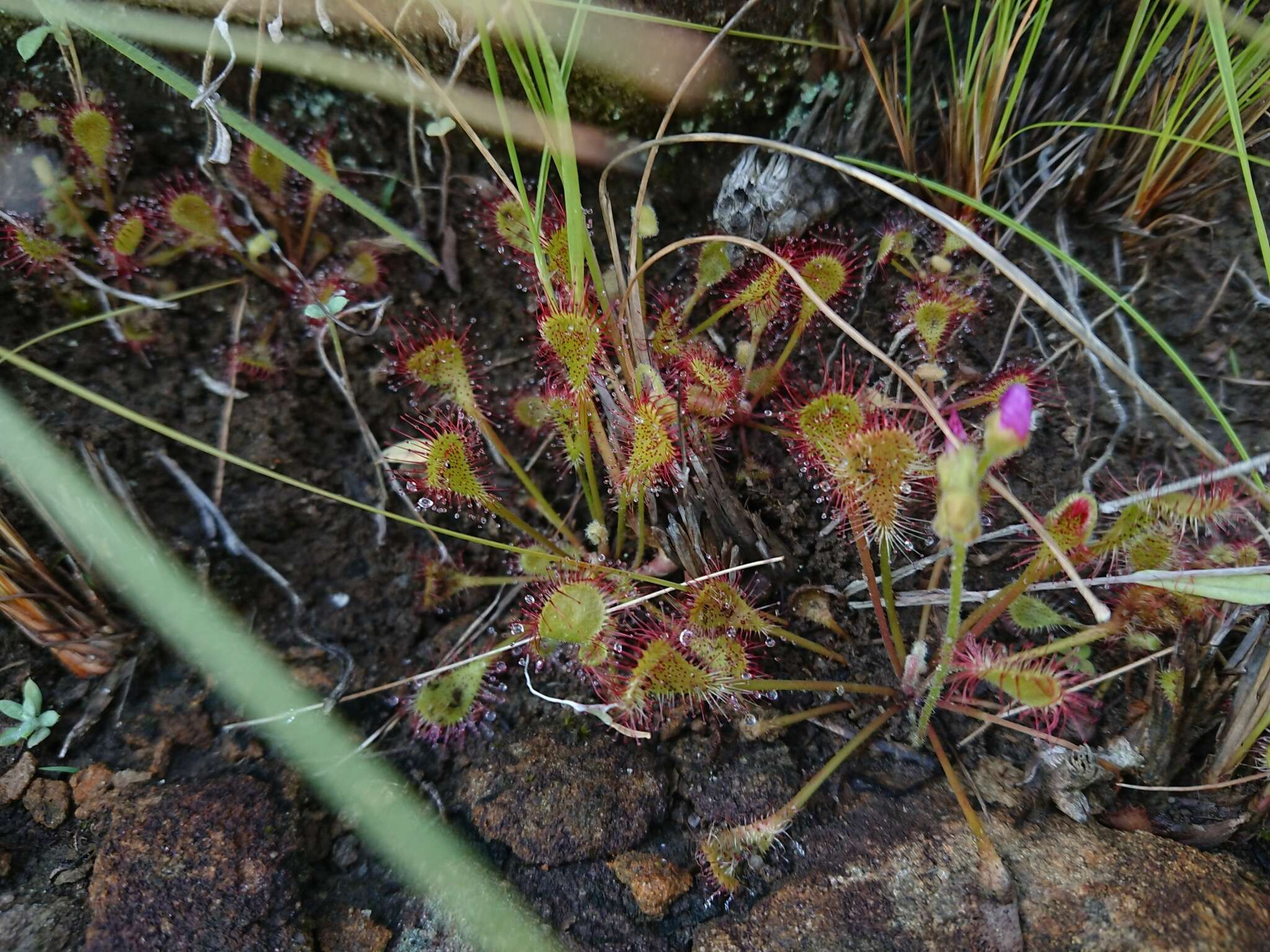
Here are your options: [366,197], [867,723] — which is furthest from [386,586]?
[867,723]

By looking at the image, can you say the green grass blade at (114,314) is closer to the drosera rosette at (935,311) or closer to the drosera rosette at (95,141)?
the drosera rosette at (95,141)

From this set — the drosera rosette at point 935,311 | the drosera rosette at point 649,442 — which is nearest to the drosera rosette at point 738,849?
the drosera rosette at point 649,442

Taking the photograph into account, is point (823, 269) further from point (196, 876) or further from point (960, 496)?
point (196, 876)

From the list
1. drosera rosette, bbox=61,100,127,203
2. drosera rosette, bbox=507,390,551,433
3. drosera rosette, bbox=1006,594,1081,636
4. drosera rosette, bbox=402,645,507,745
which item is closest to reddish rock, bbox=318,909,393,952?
drosera rosette, bbox=402,645,507,745

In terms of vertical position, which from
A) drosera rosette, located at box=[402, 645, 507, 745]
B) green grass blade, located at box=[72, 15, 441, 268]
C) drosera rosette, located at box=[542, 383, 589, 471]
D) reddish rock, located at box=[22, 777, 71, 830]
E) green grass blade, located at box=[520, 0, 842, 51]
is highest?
green grass blade, located at box=[520, 0, 842, 51]

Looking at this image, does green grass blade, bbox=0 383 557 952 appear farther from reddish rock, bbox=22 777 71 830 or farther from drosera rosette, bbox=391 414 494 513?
drosera rosette, bbox=391 414 494 513
